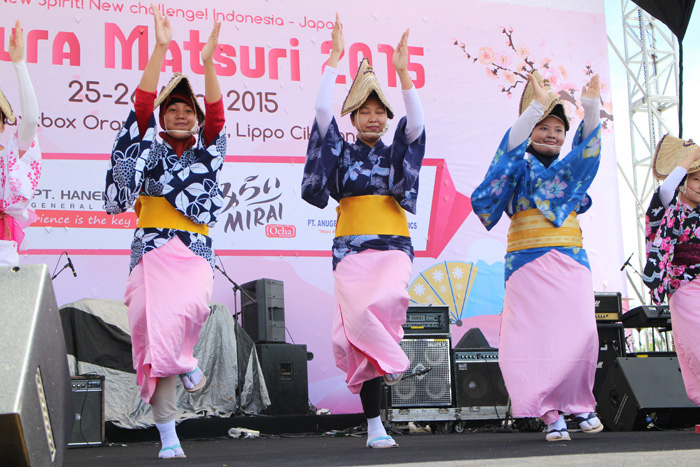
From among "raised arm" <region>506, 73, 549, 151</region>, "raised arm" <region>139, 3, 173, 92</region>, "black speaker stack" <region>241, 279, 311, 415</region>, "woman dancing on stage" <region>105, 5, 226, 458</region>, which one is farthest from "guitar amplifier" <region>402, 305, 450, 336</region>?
"raised arm" <region>139, 3, 173, 92</region>

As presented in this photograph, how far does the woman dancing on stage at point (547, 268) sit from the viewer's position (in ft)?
10.8

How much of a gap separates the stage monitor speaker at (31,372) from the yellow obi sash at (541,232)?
7.05 feet

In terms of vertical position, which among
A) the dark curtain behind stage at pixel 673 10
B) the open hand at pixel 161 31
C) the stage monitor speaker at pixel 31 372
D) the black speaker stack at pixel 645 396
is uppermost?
the dark curtain behind stage at pixel 673 10

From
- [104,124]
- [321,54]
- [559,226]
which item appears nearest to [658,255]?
[559,226]

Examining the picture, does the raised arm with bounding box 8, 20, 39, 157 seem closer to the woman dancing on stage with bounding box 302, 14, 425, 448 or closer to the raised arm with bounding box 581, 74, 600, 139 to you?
Answer: the woman dancing on stage with bounding box 302, 14, 425, 448

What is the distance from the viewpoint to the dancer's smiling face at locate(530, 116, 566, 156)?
3.51 metres

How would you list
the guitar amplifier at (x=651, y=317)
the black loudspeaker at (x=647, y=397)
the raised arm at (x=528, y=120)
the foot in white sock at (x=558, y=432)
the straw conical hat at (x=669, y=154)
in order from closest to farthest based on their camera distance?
the foot in white sock at (x=558, y=432) < the raised arm at (x=528, y=120) < the straw conical hat at (x=669, y=154) < the black loudspeaker at (x=647, y=397) < the guitar amplifier at (x=651, y=317)

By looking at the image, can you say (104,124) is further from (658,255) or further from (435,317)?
(658,255)

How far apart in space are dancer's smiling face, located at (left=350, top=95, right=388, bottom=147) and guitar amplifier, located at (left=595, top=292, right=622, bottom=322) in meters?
2.97

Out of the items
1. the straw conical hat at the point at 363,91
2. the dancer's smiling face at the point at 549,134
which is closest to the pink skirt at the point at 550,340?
the dancer's smiling face at the point at 549,134

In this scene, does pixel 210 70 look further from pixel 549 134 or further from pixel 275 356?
pixel 275 356

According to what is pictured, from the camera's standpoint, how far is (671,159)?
422 centimetres

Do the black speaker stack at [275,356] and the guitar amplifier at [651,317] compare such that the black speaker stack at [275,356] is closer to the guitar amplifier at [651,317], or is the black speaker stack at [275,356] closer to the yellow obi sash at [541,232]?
the yellow obi sash at [541,232]

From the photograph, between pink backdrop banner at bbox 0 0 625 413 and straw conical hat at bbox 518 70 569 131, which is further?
pink backdrop banner at bbox 0 0 625 413
